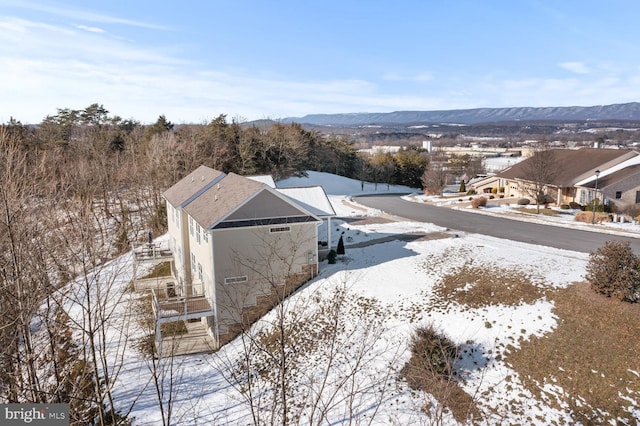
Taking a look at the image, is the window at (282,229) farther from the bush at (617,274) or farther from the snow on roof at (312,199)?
the bush at (617,274)

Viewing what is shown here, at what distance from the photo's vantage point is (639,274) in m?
16.2

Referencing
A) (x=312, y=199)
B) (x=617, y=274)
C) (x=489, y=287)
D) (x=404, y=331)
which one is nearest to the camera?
(x=404, y=331)

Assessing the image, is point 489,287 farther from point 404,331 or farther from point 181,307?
point 181,307

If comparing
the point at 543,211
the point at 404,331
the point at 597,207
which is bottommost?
the point at 404,331

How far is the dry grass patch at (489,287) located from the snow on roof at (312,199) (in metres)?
6.52

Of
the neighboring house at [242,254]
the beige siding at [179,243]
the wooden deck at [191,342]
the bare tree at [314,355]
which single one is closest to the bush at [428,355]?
the bare tree at [314,355]

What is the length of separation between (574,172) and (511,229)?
44.5 feet

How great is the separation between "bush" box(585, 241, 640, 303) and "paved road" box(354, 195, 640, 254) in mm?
6046

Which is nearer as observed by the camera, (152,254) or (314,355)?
(314,355)

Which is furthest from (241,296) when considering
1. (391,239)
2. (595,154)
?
(595,154)

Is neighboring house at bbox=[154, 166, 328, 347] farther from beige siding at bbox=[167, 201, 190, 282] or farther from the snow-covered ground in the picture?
beige siding at bbox=[167, 201, 190, 282]

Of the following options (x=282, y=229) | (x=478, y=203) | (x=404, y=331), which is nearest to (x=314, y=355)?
(x=404, y=331)

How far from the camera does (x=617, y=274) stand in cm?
1622

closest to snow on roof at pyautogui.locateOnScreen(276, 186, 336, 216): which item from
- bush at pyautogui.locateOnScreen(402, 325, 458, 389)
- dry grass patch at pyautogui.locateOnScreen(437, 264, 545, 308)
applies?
dry grass patch at pyautogui.locateOnScreen(437, 264, 545, 308)
